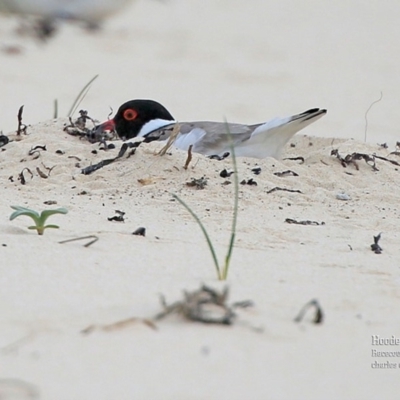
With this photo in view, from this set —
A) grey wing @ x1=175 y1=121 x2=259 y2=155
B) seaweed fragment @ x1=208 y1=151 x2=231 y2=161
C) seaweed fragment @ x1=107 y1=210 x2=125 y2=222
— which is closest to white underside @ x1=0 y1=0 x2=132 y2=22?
grey wing @ x1=175 y1=121 x2=259 y2=155

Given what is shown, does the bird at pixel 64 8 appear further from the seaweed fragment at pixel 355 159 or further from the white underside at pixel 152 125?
the seaweed fragment at pixel 355 159

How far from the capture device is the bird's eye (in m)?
6.80

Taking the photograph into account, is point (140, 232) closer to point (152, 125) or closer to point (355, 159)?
point (355, 159)

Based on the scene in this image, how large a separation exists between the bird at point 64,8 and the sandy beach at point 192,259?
1.56m

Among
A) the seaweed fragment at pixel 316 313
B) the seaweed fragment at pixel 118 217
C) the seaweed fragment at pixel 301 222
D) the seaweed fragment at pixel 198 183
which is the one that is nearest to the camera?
the seaweed fragment at pixel 316 313

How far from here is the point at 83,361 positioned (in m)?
2.09

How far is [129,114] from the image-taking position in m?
6.82

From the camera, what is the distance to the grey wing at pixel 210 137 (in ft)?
19.4

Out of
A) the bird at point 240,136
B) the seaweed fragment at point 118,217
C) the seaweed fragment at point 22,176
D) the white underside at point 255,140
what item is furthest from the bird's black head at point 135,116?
the seaweed fragment at point 118,217

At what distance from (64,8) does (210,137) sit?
5.83 meters

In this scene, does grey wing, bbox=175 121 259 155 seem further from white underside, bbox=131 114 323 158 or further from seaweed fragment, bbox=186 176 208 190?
seaweed fragment, bbox=186 176 208 190

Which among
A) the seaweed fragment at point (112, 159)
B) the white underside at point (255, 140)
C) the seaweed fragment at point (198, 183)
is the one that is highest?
the white underside at point (255, 140)

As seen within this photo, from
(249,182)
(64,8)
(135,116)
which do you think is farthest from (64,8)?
(249,182)

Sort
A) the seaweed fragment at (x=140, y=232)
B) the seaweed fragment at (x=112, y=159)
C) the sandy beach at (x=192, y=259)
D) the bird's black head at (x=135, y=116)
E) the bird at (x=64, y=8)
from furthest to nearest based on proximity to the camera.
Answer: the bird at (x=64, y=8) → the bird's black head at (x=135, y=116) → the seaweed fragment at (x=112, y=159) → the seaweed fragment at (x=140, y=232) → the sandy beach at (x=192, y=259)
